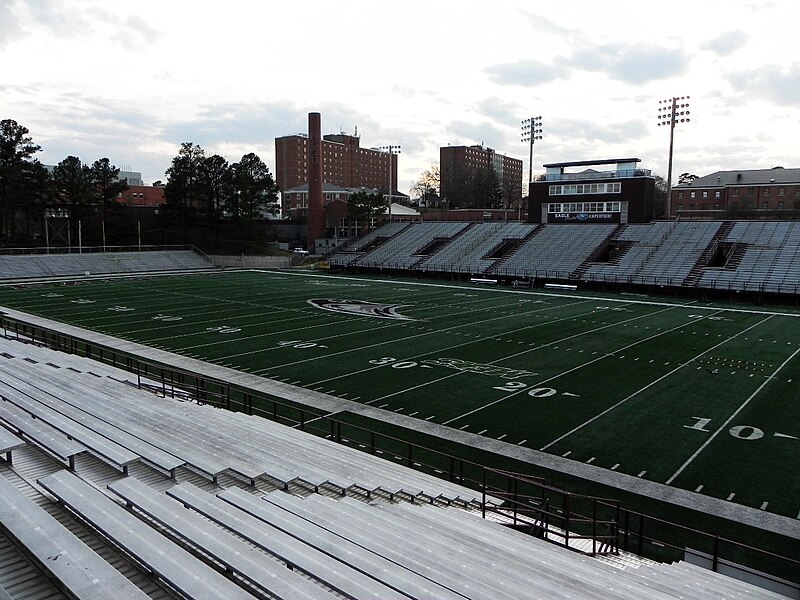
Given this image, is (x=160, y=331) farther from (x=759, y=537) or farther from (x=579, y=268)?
(x=579, y=268)

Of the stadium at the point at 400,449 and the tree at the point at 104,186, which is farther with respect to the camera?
the tree at the point at 104,186

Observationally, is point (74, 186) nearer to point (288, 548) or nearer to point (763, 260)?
point (763, 260)

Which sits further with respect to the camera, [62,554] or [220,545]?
[220,545]

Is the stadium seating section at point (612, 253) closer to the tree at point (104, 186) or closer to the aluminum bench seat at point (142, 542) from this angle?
the tree at point (104, 186)

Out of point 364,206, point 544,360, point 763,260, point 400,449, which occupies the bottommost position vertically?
point 400,449

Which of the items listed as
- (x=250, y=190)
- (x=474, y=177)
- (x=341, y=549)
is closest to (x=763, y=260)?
(x=341, y=549)

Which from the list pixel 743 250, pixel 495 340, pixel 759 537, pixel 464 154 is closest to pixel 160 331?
pixel 495 340

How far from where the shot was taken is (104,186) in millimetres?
61188

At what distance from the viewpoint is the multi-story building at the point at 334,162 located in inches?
5502

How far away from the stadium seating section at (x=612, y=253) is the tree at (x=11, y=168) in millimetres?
28461

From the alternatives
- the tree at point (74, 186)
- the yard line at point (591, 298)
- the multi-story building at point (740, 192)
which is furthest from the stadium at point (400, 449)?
the multi-story building at point (740, 192)

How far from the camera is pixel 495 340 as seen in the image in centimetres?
2320

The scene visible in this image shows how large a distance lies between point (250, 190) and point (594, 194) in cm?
3275

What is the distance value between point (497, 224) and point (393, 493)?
51196mm
